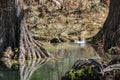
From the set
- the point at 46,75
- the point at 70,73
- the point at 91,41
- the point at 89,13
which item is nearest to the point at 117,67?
the point at 70,73

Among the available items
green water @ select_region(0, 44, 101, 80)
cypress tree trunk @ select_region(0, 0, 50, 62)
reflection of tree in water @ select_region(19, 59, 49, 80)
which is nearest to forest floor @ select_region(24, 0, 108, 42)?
green water @ select_region(0, 44, 101, 80)

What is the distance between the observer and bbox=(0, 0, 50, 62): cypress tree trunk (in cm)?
1598

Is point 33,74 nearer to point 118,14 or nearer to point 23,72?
point 23,72

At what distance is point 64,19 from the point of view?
79.9 feet

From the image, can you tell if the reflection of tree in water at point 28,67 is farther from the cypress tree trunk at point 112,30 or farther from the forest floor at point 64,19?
the forest floor at point 64,19

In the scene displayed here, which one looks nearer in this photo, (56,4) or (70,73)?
(70,73)

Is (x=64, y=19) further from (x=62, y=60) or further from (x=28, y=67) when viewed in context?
(x=28, y=67)

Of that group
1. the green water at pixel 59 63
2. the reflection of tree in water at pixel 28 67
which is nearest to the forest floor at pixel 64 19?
the green water at pixel 59 63

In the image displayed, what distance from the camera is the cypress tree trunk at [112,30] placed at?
18.8 meters

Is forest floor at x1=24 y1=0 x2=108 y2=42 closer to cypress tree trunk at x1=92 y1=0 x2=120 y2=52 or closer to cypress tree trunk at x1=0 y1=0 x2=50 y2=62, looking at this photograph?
cypress tree trunk at x1=92 y1=0 x2=120 y2=52

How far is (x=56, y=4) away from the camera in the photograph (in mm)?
25906

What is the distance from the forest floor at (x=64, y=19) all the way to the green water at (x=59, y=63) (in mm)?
1957

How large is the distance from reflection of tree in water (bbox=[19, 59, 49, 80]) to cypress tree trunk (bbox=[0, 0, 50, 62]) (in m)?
0.43

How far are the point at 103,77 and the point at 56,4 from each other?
51.5 feet
